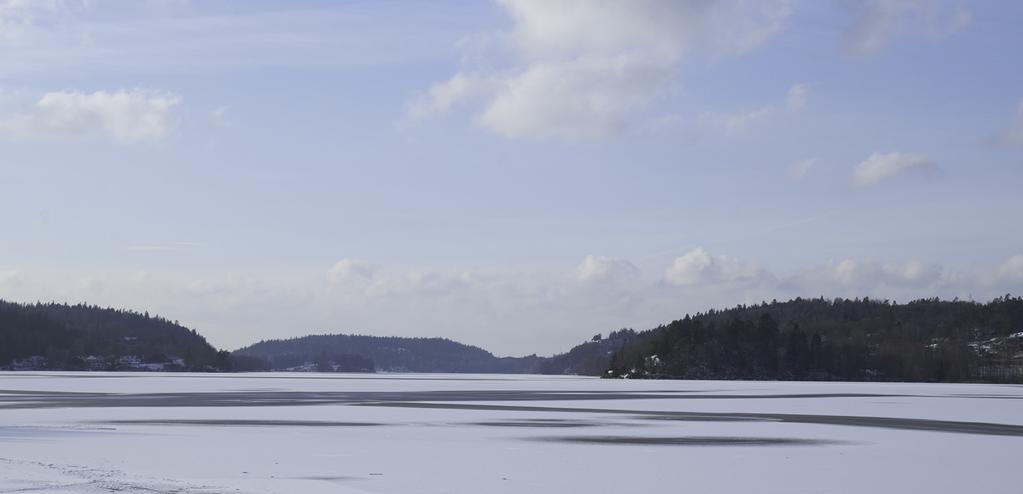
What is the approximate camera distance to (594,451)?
100 ft

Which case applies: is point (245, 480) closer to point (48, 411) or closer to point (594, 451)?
point (594, 451)

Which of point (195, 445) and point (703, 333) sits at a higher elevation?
point (703, 333)

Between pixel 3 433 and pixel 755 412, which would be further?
pixel 755 412

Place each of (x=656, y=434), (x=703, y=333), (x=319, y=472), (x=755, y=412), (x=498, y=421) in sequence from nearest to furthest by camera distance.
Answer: (x=319, y=472) < (x=656, y=434) < (x=498, y=421) < (x=755, y=412) < (x=703, y=333)

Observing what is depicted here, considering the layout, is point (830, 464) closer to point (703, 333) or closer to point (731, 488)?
point (731, 488)

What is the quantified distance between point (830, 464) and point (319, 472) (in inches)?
484

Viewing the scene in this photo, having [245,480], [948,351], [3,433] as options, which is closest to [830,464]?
[245,480]

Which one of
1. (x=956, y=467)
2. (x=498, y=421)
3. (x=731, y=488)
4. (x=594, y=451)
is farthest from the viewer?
(x=498, y=421)

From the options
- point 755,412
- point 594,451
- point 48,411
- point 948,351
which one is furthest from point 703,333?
point 594,451

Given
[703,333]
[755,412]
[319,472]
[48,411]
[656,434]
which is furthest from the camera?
[703,333]

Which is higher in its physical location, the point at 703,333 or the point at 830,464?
the point at 703,333

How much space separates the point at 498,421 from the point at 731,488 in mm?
23910

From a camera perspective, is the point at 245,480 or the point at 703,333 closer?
the point at 245,480

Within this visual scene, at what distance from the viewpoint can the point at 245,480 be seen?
2273 cm
